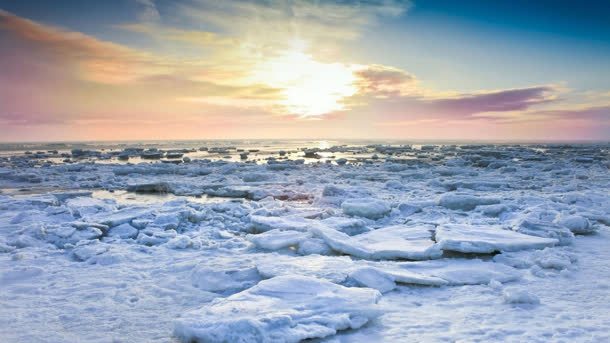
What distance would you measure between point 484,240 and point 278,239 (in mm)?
3179

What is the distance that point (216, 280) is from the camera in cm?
459

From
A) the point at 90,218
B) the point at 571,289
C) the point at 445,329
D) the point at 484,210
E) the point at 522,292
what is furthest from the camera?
the point at 484,210

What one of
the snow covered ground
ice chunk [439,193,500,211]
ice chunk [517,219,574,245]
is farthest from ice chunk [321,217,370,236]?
ice chunk [439,193,500,211]

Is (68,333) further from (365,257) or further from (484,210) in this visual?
(484,210)

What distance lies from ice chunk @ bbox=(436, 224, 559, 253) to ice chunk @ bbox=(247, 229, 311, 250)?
7.14ft

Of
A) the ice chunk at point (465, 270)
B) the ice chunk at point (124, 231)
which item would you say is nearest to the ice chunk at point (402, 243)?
the ice chunk at point (465, 270)

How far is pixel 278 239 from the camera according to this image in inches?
243

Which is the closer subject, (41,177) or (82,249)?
(82,249)

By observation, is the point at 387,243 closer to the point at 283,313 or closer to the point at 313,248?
the point at 313,248

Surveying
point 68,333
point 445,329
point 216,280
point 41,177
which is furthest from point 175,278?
point 41,177

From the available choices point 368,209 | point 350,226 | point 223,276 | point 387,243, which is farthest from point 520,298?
point 368,209

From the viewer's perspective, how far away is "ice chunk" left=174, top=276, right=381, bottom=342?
3105 millimetres

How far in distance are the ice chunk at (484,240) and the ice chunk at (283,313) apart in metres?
2.34

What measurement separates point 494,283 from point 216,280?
325 cm
